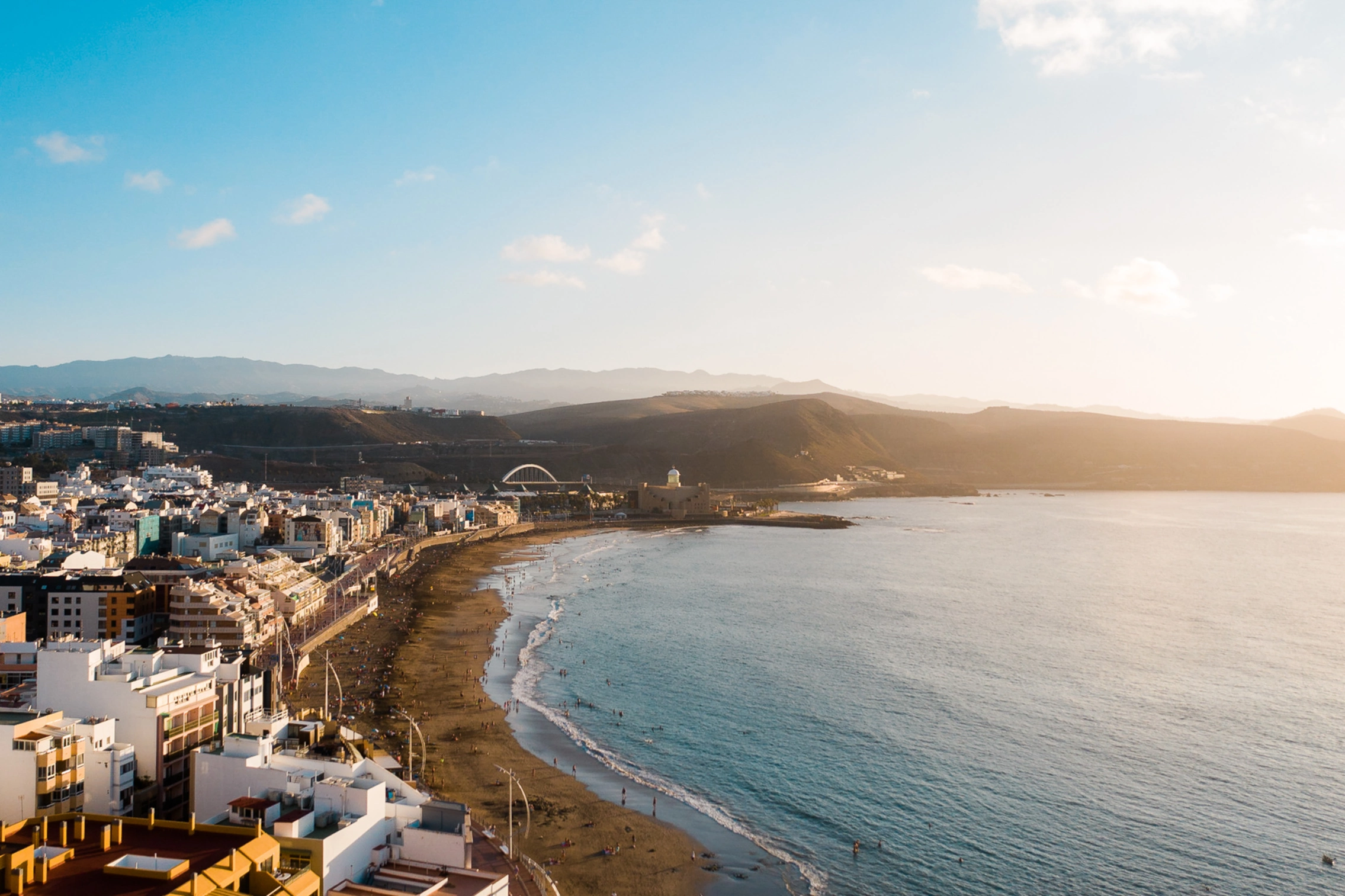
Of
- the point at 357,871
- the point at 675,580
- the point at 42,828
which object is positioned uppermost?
the point at 42,828

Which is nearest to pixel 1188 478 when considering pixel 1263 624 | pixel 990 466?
pixel 990 466

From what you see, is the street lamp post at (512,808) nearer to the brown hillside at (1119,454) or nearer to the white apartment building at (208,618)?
the white apartment building at (208,618)

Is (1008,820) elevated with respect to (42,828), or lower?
lower

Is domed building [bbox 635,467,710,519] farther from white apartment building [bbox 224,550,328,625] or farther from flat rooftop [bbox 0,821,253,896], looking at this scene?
flat rooftop [bbox 0,821,253,896]

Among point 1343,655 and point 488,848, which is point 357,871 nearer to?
point 488,848

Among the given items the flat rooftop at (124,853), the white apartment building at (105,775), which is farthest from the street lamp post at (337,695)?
the flat rooftop at (124,853)
